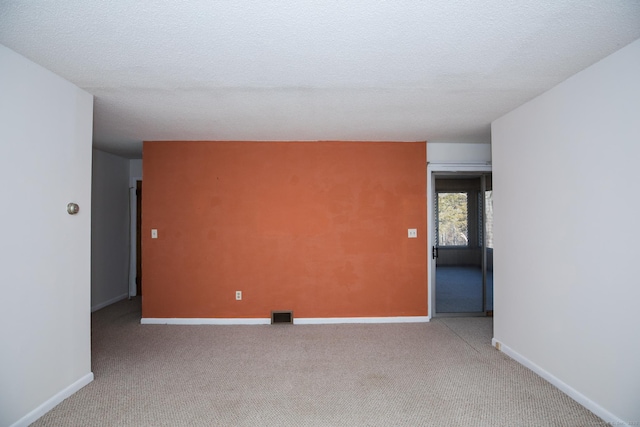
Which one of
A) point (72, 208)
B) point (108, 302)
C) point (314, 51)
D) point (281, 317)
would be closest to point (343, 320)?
point (281, 317)

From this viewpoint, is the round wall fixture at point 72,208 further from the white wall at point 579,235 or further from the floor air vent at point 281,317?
the white wall at point 579,235

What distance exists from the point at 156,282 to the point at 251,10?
377 cm

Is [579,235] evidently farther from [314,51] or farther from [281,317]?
[281,317]

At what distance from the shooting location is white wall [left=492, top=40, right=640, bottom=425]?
2113 mm

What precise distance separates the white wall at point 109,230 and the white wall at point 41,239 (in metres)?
2.60

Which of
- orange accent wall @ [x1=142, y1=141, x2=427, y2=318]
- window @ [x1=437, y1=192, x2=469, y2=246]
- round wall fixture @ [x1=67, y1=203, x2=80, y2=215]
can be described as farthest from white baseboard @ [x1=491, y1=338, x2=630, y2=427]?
window @ [x1=437, y1=192, x2=469, y2=246]

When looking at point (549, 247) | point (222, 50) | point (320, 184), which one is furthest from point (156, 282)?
point (549, 247)

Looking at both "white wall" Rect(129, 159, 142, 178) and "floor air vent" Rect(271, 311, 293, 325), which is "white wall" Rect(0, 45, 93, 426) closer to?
"floor air vent" Rect(271, 311, 293, 325)

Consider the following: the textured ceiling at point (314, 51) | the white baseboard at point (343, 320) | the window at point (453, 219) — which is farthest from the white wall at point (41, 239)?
the window at point (453, 219)

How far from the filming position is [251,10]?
66.7 inches

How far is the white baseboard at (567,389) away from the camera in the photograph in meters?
2.22

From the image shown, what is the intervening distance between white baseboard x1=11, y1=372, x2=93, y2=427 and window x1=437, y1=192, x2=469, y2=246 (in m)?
8.57

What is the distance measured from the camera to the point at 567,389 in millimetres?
2600

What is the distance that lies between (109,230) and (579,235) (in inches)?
232
